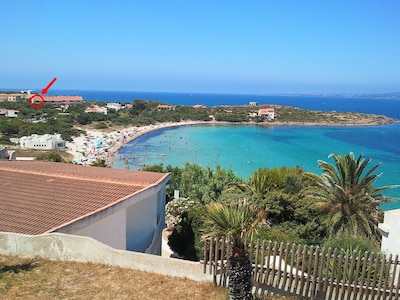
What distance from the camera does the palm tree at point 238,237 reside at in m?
5.96

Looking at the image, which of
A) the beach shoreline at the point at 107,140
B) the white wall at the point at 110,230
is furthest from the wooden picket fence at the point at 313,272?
the beach shoreline at the point at 107,140

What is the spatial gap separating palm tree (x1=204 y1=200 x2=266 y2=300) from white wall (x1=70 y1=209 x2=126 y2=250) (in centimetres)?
440

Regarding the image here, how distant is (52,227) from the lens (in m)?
8.57

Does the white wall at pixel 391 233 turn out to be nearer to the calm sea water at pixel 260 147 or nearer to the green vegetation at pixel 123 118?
the calm sea water at pixel 260 147

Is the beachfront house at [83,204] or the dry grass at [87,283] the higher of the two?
the beachfront house at [83,204]

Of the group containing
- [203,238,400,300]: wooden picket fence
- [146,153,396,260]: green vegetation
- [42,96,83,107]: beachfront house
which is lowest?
[146,153,396,260]: green vegetation

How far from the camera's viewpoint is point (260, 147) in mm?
76688

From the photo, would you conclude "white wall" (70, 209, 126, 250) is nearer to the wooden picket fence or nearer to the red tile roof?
the red tile roof

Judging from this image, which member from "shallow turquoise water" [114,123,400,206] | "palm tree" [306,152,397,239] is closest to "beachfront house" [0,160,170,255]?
"palm tree" [306,152,397,239]

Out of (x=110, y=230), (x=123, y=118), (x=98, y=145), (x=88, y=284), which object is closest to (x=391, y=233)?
(x=88, y=284)

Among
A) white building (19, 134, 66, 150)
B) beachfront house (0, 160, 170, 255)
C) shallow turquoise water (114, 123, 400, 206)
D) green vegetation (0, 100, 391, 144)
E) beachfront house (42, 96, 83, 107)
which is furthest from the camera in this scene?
beachfront house (42, 96, 83, 107)

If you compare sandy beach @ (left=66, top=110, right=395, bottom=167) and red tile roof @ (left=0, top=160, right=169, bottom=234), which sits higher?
red tile roof @ (left=0, top=160, right=169, bottom=234)

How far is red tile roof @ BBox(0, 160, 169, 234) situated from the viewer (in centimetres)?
896

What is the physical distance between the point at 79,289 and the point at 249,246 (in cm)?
337
